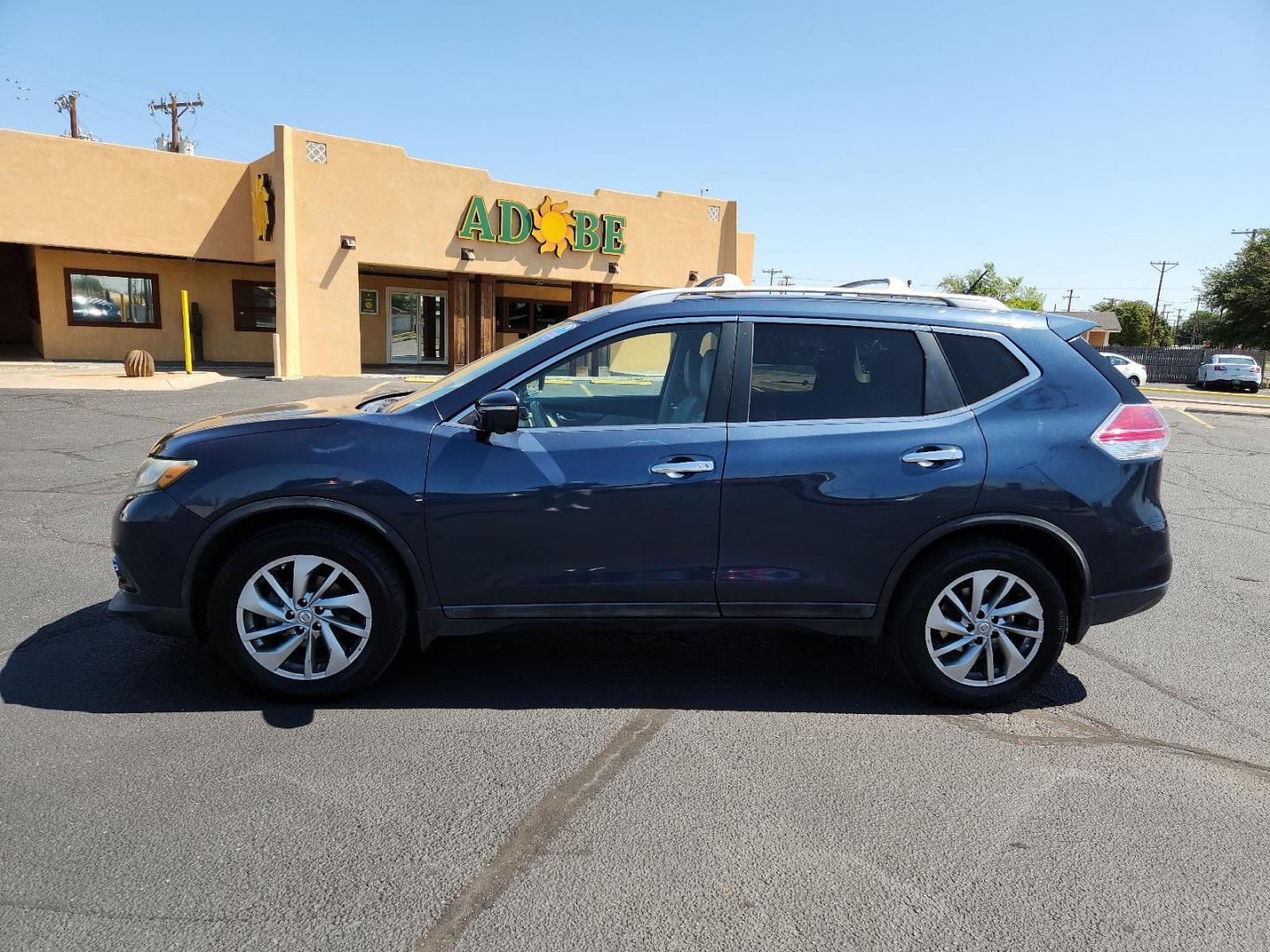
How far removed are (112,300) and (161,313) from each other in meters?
1.20

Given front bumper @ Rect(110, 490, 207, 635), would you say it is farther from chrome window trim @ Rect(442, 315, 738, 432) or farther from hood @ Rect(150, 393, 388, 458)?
chrome window trim @ Rect(442, 315, 738, 432)

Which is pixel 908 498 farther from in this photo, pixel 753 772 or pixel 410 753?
pixel 410 753

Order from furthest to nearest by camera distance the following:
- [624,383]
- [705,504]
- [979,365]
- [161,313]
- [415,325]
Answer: [415,325], [161,313], [624,383], [979,365], [705,504]

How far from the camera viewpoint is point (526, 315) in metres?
29.9

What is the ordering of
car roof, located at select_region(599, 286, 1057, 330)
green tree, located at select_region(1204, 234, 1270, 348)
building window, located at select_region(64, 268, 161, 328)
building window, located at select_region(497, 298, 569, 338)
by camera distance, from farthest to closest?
green tree, located at select_region(1204, 234, 1270, 348) < building window, located at select_region(497, 298, 569, 338) < building window, located at select_region(64, 268, 161, 328) < car roof, located at select_region(599, 286, 1057, 330)

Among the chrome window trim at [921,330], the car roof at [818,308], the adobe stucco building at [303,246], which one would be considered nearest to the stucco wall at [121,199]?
the adobe stucco building at [303,246]

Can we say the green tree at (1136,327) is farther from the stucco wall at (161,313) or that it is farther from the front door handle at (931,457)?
the front door handle at (931,457)

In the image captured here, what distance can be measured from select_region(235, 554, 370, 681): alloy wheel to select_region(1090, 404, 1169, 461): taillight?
3.31 meters

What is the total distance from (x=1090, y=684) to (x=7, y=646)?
5312 millimetres

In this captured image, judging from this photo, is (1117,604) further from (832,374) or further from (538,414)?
(538,414)

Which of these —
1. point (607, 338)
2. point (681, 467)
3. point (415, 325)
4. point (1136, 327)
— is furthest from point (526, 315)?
point (1136, 327)

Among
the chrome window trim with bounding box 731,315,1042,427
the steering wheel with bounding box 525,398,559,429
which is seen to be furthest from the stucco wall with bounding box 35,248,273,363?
the chrome window trim with bounding box 731,315,1042,427

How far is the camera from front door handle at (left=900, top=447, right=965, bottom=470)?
3.85 meters

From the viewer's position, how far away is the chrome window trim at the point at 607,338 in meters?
3.85
